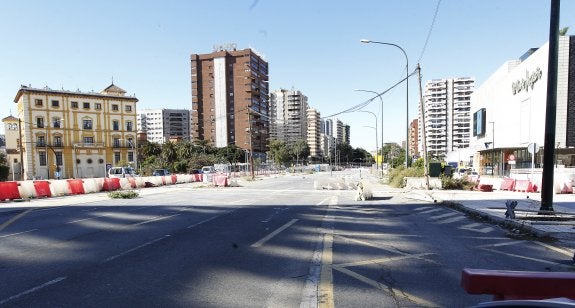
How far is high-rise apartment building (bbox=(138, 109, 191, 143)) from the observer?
188 m

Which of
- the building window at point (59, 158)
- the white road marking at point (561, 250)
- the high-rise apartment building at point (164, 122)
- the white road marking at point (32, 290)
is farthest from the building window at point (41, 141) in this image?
the high-rise apartment building at point (164, 122)

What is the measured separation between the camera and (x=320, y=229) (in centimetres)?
1011

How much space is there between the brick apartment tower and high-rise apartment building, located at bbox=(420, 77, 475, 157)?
79713mm

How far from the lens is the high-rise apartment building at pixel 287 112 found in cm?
18588

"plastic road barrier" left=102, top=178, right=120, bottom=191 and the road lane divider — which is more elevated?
the road lane divider

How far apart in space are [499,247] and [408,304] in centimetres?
441

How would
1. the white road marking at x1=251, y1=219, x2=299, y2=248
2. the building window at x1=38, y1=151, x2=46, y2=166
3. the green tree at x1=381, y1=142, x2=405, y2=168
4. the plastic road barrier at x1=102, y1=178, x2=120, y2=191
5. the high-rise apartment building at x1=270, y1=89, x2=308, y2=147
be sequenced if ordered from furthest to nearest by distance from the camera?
1. the high-rise apartment building at x1=270, y1=89, x2=308, y2=147
2. the building window at x1=38, y1=151, x2=46, y2=166
3. the green tree at x1=381, y1=142, x2=405, y2=168
4. the plastic road barrier at x1=102, y1=178, x2=120, y2=191
5. the white road marking at x1=251, y1=219, x2=299, y2=248

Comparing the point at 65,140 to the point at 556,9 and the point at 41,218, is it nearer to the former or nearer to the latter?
the point at 41,218

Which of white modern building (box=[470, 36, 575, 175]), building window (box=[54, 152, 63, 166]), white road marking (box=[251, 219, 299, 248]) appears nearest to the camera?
white road marking (box=[251, 219, 299, 248])

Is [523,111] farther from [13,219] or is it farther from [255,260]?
[13,219]

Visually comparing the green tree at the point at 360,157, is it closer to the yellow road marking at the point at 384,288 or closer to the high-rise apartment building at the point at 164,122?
the high-rise apartment building at the point at 164,122

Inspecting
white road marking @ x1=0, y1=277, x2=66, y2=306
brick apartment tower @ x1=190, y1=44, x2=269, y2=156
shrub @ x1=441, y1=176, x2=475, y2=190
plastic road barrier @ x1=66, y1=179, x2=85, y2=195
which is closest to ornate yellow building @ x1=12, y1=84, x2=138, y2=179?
plastic road barrier @ x1=66, y1=179, x2=85, y2=195

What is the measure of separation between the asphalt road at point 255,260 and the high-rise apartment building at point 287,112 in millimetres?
172434

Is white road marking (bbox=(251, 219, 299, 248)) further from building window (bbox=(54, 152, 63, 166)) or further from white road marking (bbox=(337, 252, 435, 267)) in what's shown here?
building window (bbox=(54, 152, 63, 166))
